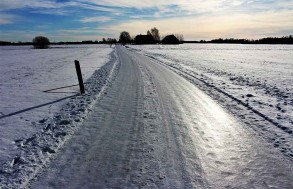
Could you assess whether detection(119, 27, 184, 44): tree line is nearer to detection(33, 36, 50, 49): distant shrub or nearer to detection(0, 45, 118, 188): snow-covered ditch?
detection(33, 36, 50, 49): distant shrub

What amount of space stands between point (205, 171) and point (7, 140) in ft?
13.8

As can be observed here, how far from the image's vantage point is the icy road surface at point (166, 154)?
3.96 meters

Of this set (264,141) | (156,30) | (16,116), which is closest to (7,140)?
(16,116)

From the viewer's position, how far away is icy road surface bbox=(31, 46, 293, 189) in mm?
3961

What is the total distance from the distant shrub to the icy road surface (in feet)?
381

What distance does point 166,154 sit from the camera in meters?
4.88

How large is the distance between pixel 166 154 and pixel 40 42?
122 metres

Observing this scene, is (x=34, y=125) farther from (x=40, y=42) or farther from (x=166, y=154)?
(x=40, y=42)

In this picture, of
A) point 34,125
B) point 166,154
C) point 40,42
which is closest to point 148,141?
point 166,154

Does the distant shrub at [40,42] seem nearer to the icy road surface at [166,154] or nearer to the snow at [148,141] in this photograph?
the snow at [148,141]

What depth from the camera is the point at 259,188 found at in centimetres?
376

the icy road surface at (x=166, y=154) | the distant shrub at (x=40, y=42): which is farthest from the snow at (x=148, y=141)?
the distant shrub at (x=40, y=42)

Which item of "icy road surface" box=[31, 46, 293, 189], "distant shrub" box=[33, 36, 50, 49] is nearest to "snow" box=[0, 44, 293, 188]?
"icy road surface" box=[31, 46, 293, 189]

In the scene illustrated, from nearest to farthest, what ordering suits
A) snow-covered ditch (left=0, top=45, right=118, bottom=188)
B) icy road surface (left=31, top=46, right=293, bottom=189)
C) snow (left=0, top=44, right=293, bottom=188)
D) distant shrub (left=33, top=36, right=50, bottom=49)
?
icy road surface (left=31, top=46, right=293, bottom=189)
snow (left=0, top=44, right=293, bottom=188)
snow-covered ditch (left=0, top=45, right=118, bottom=188)
distant shrub (left=33, top=36, right=50, bottom=49)
